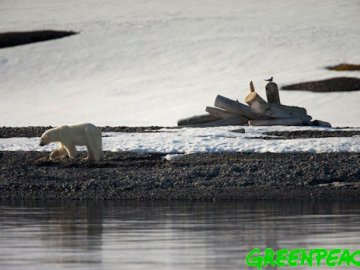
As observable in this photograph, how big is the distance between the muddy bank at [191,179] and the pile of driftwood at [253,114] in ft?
26.6

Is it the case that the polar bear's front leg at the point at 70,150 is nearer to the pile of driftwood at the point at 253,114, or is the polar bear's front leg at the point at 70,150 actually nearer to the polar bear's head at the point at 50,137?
the polar bear's head at the point at 50,137

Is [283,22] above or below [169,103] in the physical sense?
above

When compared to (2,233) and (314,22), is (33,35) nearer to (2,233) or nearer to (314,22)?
(314,22)

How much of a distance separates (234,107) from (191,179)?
35.5 ft

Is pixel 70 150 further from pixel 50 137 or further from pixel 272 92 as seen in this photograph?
pixel 272 92

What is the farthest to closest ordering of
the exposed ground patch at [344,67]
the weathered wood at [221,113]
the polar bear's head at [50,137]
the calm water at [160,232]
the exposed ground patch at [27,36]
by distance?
the exposed ground patch at [27,36] < the exposed ground patch at [344,67] < the weathered wood at [221,113] < the polar bear's head at [50,137] < the calm water at [160,232]

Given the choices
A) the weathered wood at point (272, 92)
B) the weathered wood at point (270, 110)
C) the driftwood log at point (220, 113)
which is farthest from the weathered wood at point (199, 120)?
the weathered wood at point (272, 92)

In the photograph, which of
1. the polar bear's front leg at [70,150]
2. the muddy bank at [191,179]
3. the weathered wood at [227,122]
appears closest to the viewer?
the muddy bank at [191,179]

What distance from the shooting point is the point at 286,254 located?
1138 centimetres

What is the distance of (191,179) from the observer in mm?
20641

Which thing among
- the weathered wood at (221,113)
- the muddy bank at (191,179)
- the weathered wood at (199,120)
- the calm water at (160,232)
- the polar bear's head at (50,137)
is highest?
the weathered wood at (221,113)

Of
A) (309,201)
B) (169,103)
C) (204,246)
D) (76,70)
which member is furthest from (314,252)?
(76,70)

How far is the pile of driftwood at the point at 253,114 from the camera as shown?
31.1 m

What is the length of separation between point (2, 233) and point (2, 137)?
15.8 meters
